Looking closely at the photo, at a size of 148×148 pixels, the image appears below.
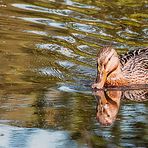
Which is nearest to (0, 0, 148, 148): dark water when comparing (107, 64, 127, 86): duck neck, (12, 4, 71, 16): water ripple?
(12, 4, 71, 16): water ripple

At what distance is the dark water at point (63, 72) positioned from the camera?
9602 mm

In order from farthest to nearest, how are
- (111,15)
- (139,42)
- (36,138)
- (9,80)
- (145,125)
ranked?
(111,15)
(139,42)
(9,80)
(145,125)
(36,138)

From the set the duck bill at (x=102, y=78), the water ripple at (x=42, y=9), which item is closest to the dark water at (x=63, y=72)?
the water ripple at (x=42, y=9)

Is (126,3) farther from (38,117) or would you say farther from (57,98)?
(38,117)

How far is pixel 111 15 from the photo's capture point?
1764cm

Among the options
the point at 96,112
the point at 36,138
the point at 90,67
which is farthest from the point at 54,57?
the point at 36,138

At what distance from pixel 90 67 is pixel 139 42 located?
205cm

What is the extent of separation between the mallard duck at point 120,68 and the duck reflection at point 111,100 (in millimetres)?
282

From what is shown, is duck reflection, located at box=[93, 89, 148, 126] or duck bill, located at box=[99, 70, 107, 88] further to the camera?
duck bill, located at box=[99, 70, 107, 88]

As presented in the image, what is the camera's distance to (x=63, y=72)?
13164mm

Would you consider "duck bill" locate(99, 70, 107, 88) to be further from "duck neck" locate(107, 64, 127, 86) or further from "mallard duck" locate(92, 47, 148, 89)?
"duck neck" locate(107, 64, 127, 86)

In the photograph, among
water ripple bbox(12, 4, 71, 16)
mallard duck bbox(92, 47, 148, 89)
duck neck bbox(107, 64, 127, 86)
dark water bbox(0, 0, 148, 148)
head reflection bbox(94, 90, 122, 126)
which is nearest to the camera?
dark water bbox(0, 0, 148, 148)

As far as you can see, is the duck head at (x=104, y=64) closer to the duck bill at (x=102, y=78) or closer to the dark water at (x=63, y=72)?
the duck bill at (x=102, y=78)

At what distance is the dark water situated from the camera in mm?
9602
